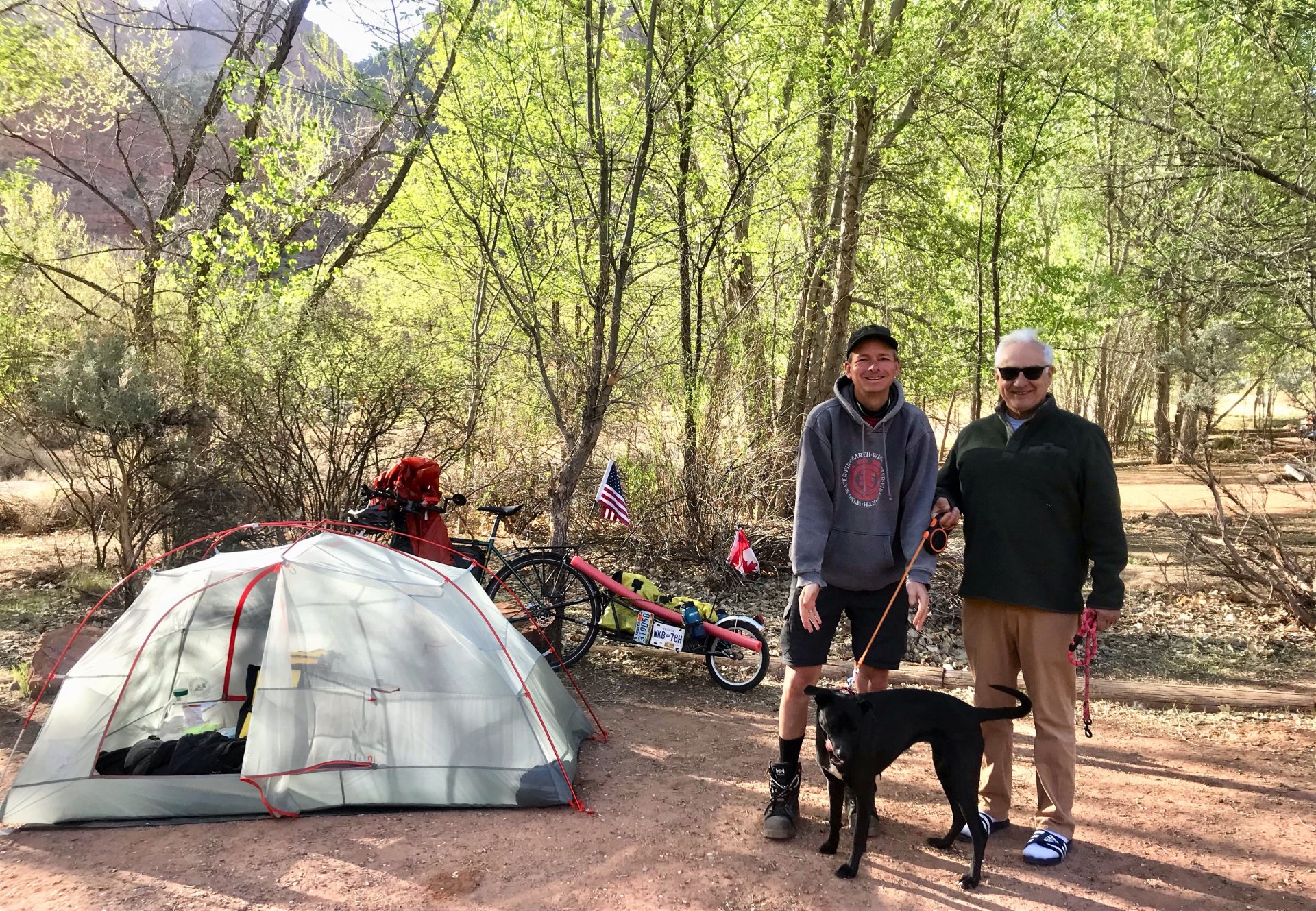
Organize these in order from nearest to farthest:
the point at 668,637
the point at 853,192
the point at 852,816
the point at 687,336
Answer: the point at 852,816 → the point at 668,637 → the point at 687,336 → the point at 853,192

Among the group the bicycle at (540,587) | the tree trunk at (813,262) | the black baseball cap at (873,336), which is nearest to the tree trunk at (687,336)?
the tree trunk at (813,262)

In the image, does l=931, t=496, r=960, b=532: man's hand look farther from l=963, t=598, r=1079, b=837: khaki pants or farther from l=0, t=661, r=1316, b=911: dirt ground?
l=0, t=661, r=1316, b=911: dirt ground

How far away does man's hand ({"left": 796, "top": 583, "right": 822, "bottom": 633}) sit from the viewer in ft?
10.9

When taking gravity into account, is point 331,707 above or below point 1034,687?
below

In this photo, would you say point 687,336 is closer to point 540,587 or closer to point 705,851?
point 540,587

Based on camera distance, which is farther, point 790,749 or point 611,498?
point 611,498

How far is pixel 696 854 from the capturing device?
3.52 metres

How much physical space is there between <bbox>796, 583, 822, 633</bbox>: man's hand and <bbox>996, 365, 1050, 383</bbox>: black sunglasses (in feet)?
3.65

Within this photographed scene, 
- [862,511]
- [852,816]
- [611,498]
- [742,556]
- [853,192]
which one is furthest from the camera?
[853,192]

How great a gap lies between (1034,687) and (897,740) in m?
0.62

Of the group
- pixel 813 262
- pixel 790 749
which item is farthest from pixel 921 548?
pixel 813 262

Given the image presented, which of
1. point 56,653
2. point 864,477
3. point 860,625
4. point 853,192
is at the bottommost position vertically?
point 56,653

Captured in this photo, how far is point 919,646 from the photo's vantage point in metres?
7.08

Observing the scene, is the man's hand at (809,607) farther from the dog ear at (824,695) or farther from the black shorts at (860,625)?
the dog ear at (824,695)
